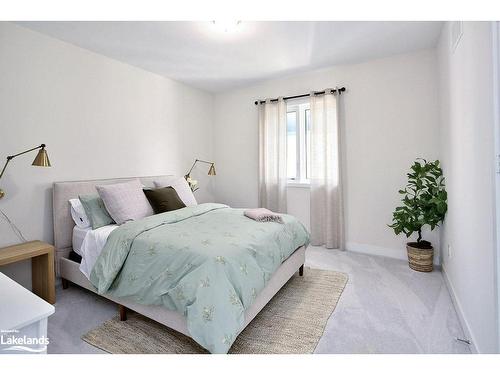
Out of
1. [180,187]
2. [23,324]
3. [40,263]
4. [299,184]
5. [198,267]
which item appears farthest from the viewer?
[299,184]

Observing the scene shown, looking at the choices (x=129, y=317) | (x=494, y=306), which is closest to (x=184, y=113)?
(x=129, y=317)

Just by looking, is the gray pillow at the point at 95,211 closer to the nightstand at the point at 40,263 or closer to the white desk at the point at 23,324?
the nightstand at the point at 40,263

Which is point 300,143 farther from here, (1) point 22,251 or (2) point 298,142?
(1) point 22,251

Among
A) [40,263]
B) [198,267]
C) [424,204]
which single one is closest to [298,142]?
[424,204]

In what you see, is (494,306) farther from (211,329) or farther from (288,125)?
(288,125)

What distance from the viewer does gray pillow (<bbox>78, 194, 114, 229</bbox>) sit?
240cm

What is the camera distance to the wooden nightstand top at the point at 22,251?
2.00 metres

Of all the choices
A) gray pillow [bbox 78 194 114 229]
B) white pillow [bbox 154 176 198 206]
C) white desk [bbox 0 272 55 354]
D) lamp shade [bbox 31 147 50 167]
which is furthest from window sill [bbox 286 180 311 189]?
white desk [bbox 0 272 55 354]

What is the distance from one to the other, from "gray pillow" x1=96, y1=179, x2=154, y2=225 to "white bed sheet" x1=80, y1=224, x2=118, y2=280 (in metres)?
0.21

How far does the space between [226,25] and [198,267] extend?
2195 millimetres

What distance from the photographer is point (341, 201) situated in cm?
349

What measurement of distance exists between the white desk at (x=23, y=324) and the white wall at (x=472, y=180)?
2.06 m

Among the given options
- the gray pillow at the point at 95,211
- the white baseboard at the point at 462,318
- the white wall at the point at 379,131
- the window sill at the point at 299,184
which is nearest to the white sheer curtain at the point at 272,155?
the window sill at the point at 299,184

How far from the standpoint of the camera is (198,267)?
1.55 meters
